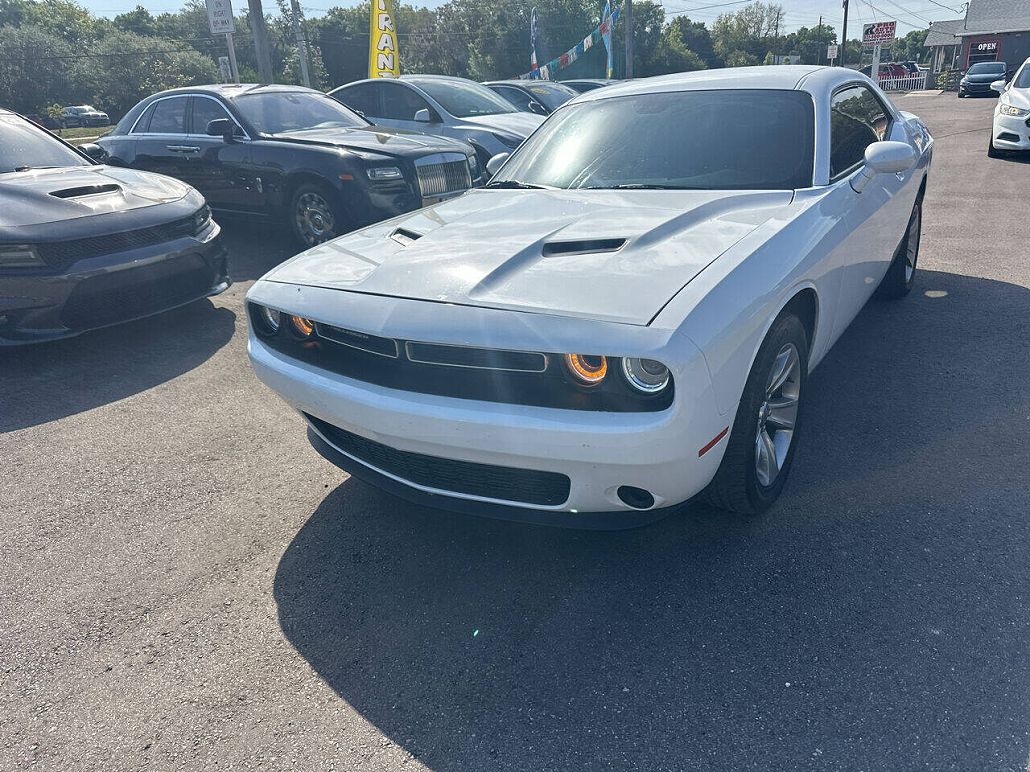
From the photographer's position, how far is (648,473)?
2068 millimetres

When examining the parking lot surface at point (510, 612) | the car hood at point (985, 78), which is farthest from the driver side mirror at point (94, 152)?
the car hood at point (985, 78)

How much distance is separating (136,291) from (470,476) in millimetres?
3440

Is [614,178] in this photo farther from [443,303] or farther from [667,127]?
[443,303]

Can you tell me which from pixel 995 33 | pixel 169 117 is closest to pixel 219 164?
pixel 169 117

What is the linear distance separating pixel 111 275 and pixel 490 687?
3768 millimetres

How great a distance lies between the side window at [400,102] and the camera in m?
9.50

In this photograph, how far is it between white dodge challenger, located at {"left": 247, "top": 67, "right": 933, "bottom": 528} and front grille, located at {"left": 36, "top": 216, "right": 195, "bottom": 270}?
7.52 ft

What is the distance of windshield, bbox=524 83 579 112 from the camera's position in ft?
44.9

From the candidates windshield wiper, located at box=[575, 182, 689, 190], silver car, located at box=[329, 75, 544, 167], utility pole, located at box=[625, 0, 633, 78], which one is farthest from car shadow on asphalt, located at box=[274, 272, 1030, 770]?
utility pole, located at box=[625, 0, 633, 78]

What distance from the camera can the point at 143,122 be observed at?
313 inches

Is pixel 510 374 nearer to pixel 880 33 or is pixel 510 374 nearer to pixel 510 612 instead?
pixel 510 612

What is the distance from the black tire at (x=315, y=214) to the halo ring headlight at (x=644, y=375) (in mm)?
4995

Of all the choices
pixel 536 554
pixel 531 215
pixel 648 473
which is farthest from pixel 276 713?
pixel 531 215

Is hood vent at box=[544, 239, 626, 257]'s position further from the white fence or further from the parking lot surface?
the white fence
